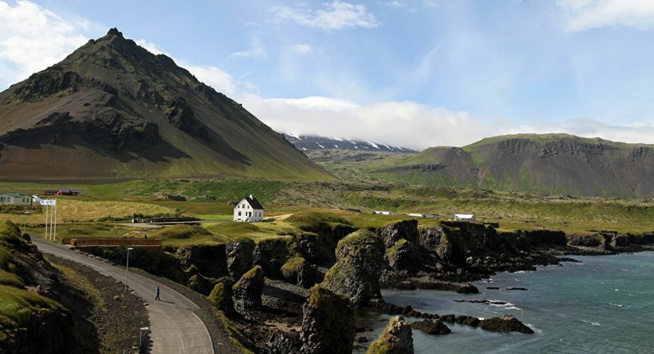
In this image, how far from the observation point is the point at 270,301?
72.6 meters

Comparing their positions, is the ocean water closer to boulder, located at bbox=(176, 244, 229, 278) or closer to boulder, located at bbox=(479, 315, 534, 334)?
boulder, located at bbox=(479, 315, 534, 334)

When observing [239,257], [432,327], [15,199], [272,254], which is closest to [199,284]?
[239,257]

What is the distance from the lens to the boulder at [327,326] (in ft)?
162

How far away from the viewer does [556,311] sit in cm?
Answer: 7900

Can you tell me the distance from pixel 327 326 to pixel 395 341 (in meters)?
11.7

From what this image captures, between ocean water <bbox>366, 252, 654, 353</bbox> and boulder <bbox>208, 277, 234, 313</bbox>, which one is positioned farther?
ocean water <bbox>366, 252, 654, 353</bbox>

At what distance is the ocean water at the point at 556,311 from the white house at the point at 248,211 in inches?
1975

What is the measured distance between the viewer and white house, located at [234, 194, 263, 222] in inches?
5064

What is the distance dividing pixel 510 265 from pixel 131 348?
11351 centimetres

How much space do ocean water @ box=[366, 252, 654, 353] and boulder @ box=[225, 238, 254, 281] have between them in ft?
81.1

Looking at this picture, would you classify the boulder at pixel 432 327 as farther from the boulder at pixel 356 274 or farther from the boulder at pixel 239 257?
the boulder at pixel 239 257

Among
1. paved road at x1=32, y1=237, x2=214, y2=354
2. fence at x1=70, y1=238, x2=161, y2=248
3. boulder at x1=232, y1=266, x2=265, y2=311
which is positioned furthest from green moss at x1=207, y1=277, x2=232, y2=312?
fence at x1=70, y1=238, x2=161, y2=248

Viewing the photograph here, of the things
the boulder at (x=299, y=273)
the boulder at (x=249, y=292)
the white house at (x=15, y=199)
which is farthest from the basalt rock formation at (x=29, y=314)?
the white house at (x=15, y=199)

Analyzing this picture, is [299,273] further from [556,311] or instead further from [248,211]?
[248,211]
